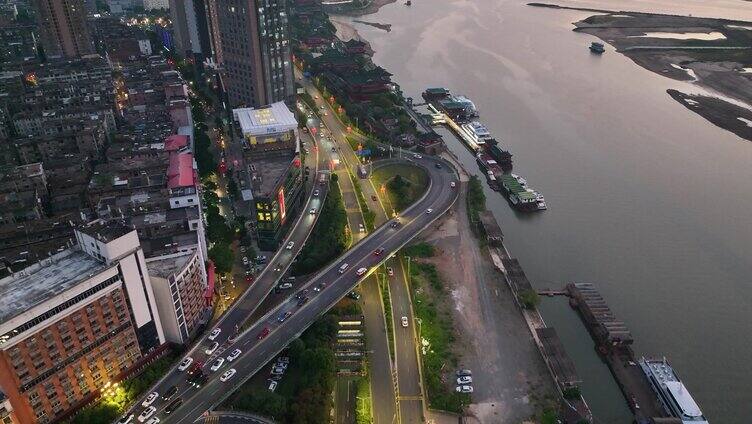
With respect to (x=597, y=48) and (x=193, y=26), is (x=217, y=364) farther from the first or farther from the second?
(x=597, y=48)

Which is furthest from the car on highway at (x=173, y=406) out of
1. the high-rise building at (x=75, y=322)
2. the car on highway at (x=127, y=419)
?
the high-rise building at (x=75, y=322)

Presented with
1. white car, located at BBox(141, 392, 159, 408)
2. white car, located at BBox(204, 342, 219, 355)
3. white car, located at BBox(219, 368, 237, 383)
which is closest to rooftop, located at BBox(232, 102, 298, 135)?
white car, located at BBox(204, 342, 219, 355)

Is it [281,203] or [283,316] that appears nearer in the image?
[283,316]

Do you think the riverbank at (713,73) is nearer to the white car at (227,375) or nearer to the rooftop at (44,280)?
the white car at (227,375)

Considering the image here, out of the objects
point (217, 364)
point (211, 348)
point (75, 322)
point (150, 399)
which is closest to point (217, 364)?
point (217, 364)

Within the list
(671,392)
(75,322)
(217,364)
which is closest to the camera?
(75,322)

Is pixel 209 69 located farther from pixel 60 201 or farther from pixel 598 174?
pixel 598 174
